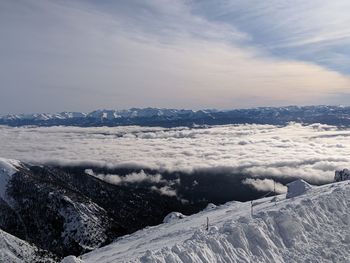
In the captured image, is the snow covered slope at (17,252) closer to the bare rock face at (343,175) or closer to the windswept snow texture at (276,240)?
the bare rock face at (343,175)

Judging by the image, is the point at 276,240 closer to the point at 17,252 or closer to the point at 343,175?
the point at 343,175

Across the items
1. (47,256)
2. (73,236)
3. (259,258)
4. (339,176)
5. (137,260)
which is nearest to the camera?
(137,260)

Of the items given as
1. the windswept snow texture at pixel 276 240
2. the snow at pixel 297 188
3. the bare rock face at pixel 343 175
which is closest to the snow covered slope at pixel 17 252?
the snow at pixel 297 188

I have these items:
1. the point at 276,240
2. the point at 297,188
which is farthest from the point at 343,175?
the point at 276,240

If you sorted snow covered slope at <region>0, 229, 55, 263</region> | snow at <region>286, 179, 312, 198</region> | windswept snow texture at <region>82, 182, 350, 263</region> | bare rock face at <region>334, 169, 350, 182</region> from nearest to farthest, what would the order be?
windswept snow texture at <region>82, 182, 350, 263</region> < snow at <region>286, 179, 312, 198</region> < bare rock face at <region>334, 169, 350, 182</region> < snow covered slope at <region>0, 229, 55, 263</region>

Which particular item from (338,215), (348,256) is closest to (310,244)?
(348,256)

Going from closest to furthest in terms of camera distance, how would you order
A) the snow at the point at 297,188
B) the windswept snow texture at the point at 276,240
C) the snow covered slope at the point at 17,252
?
the windswept snow texture at the point at 276,240, the snow at the point at 297,188, the snow covered slope at the point at 17,252

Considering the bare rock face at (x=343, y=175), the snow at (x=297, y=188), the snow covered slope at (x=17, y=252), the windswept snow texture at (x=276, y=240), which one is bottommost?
the snow covered slope at (x=17, y=252)

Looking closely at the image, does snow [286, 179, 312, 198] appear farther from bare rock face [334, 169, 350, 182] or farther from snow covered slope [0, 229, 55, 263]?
snow covered slope [0, 229, 55, 263]

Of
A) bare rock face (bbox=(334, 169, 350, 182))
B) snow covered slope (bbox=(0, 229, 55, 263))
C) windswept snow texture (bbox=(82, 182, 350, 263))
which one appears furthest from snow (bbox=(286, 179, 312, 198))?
snow covered slope (bbox=(0, 229, 55, 263))

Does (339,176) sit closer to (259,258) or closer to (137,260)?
(259,258)

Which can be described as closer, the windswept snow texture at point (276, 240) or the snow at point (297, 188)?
the windswept snow texture at point (276, 240)
